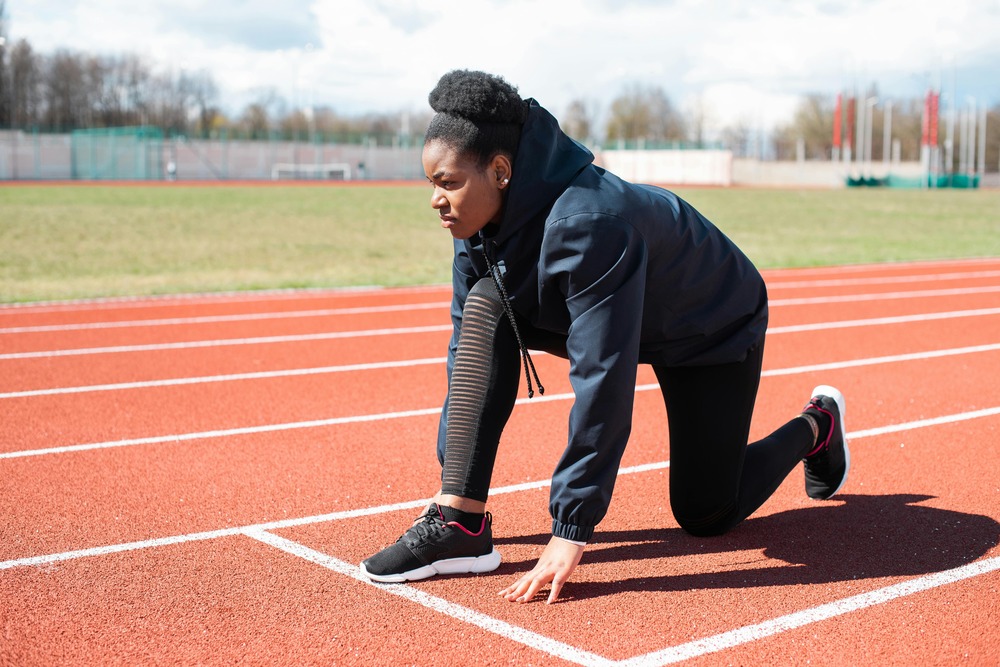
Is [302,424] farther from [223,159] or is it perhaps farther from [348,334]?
[223,159]

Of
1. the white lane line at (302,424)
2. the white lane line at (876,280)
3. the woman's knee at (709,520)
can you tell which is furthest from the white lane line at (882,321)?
the woman's knee at (709,520)

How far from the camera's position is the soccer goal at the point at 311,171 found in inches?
2512

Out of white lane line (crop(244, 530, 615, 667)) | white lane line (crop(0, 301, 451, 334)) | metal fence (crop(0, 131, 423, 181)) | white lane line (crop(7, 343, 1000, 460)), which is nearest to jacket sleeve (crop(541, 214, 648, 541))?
white lane line (crop(244, 530, 615, 667))

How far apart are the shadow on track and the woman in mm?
154

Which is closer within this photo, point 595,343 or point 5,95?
point 595,343

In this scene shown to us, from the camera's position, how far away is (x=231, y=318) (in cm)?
997

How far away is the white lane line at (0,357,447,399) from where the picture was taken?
6625 millimetres

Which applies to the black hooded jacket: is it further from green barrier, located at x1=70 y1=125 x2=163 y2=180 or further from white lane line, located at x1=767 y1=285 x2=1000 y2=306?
green barrier, located at x1=70 y1=125 x2=163 y2=180

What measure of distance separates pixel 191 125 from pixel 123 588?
84447 millimetres

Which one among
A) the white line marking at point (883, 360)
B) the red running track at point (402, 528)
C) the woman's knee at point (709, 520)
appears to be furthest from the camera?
the white line marking at point (883, 360)

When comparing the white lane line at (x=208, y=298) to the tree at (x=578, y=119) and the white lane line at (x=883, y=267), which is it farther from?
the tree at (x=578, y=119)

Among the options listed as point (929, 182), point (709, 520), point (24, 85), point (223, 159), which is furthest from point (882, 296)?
point (24, 85)

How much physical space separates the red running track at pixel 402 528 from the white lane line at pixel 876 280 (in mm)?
4974

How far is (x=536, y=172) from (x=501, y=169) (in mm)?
99
